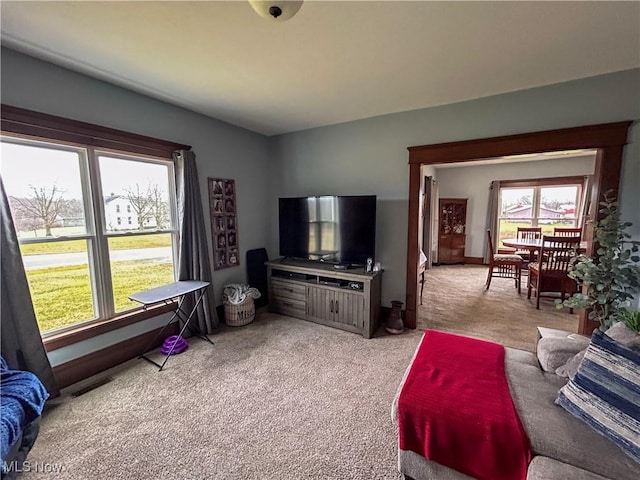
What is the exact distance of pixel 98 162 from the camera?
7.73 feet

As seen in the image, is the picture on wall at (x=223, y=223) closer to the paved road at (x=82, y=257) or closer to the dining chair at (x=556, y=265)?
the paved road at (x=82, y=257)

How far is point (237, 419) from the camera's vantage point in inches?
71.9

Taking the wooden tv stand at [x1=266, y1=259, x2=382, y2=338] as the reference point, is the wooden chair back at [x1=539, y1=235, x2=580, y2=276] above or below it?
above

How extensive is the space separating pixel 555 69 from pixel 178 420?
12.8 ft

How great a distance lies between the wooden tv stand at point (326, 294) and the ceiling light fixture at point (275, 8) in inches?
93.6

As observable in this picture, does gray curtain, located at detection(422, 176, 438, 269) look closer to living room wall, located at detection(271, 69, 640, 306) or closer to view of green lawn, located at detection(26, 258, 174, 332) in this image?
living room wall, located at detection(271, 69, 640, 306)

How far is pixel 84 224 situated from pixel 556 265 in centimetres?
547

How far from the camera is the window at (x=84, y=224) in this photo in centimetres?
202

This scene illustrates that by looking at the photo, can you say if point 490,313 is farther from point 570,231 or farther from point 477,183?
point 477,183

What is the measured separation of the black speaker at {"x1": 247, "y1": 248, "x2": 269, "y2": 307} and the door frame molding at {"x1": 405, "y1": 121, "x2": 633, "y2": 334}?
204 cm

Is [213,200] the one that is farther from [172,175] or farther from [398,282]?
[398,282]

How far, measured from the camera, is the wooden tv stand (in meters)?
3.02

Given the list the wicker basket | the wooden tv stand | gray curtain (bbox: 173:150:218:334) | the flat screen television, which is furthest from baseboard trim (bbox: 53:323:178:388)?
the flat screen television

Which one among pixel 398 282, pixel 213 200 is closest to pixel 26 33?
pixel 213 200
